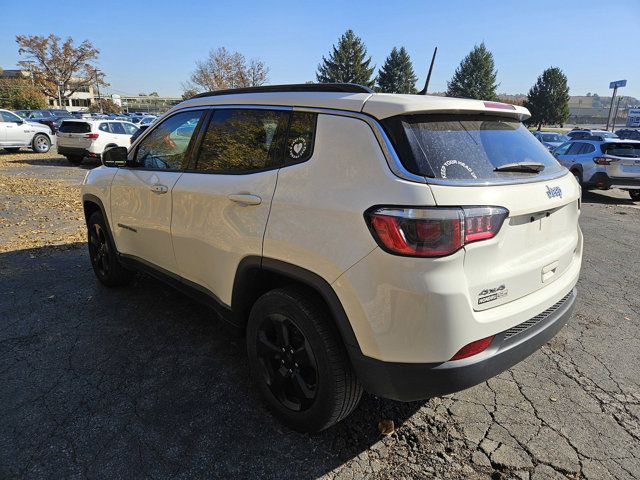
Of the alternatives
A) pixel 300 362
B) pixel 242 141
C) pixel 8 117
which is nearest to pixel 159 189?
pixel 242 141

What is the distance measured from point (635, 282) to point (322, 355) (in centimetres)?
454

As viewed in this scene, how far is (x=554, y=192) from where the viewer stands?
90.3 inches

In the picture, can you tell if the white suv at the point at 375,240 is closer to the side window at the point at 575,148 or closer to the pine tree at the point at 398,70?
the side window at the point at 575,148

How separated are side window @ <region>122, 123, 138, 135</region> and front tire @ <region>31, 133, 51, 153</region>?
4660mm

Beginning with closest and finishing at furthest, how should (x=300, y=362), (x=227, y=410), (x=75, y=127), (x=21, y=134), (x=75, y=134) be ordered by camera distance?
(x=300, y=362), (x=227, y=410), (x=75, y=134), (x=75, y=127), (x=21, y=134)

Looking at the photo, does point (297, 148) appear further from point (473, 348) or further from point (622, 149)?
point (622, 149)

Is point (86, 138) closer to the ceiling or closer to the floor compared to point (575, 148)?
closer to the ceiling

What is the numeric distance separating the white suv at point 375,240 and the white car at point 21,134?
17.7m

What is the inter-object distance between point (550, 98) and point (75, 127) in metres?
70.0

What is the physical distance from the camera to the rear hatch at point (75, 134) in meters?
14.7

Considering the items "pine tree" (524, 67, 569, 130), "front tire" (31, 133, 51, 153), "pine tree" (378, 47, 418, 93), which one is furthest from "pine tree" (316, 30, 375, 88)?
"front tire" (31, 133, 51, 153)

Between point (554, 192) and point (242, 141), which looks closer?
point (554, 192)

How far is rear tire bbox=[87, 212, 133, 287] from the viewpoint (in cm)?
424

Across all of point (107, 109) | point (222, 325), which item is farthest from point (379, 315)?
point (107, 109)
